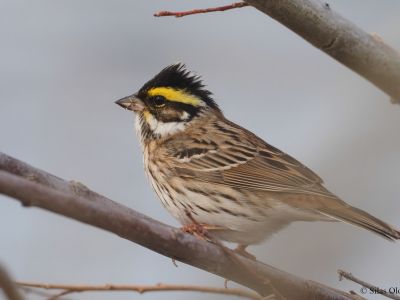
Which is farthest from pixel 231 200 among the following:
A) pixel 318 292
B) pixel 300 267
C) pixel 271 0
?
pixel 271 0

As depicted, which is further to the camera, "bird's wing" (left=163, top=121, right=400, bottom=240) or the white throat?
the white throat

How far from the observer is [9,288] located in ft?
7.93

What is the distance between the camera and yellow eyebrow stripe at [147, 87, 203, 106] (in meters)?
7.23

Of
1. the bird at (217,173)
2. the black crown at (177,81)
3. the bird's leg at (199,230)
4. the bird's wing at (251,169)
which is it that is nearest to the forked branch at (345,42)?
the bird's leg at (199,230)

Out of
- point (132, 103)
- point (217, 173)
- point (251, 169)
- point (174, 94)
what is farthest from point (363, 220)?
point (132, 103)

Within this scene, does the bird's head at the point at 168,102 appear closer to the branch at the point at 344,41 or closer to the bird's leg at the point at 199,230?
the bird's leg at the point at 199,230

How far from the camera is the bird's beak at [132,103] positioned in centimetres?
731

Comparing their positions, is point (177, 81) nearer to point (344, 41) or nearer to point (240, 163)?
point (240, 163)

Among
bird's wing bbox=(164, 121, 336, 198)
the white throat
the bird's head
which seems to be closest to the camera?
bird's wing bbox=(164, 121, 336, 198)

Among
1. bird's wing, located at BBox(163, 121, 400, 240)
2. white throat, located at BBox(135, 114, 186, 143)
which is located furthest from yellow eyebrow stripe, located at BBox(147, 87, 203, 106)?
bird's wing, located at BBox(163, 121, 400, 240)

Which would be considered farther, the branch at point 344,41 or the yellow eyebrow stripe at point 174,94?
the yellow eyebrow stripe at point 174,94

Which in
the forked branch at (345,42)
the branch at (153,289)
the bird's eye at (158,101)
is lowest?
the branch at (153,289)

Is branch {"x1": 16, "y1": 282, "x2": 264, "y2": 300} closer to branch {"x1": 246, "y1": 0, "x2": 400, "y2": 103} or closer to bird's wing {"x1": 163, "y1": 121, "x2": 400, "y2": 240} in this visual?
branch {"x1": 246, "y1": 0, "x2": 400, "y2": 103}

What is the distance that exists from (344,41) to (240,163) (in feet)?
10.1
